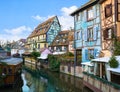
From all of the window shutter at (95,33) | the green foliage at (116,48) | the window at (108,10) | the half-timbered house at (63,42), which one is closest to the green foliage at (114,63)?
the green foliage at (116,48)

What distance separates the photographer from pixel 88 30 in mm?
31188

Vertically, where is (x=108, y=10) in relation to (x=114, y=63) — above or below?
above

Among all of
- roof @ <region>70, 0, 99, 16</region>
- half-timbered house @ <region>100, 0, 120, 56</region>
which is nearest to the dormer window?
roof @ <region>70, 0, 99, 16</region>

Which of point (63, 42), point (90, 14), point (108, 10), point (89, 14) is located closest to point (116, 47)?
point (108, 10)

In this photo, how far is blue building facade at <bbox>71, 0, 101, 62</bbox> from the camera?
28891 millimetres

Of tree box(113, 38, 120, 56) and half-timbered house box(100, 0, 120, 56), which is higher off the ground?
half-timbered house box(100, 0, 120, 56)

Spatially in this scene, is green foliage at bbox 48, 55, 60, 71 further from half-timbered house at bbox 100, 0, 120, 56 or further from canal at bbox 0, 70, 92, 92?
half-timbered house at bbox 100, 0, 120, 56

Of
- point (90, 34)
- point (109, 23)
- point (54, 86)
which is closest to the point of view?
point (109, 23)

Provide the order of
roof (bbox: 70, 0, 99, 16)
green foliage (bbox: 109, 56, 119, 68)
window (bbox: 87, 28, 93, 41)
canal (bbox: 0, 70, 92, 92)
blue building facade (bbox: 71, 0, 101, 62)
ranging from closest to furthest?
1. green foliage (bbox: 109, 56, 119, 68)
2. canal (bbox: 0, 70, 92, 92)
3. blue building facade (bbox: 71, 0, 101, 62)
4. roof (bbox: 70, 0, 99, 16)
5. window (bbox: 87, 28, 93, 41)

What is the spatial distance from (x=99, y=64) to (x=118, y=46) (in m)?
2.97

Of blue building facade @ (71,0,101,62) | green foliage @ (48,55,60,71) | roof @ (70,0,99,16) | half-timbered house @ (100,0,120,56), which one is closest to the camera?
half-timbered house @ (100,0,120,56)

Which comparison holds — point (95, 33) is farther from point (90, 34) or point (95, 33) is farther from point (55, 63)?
point (55, 63)

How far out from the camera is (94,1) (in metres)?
29.0

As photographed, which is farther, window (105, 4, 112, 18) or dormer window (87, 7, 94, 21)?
dormer window (87, 7, 94, 21)
